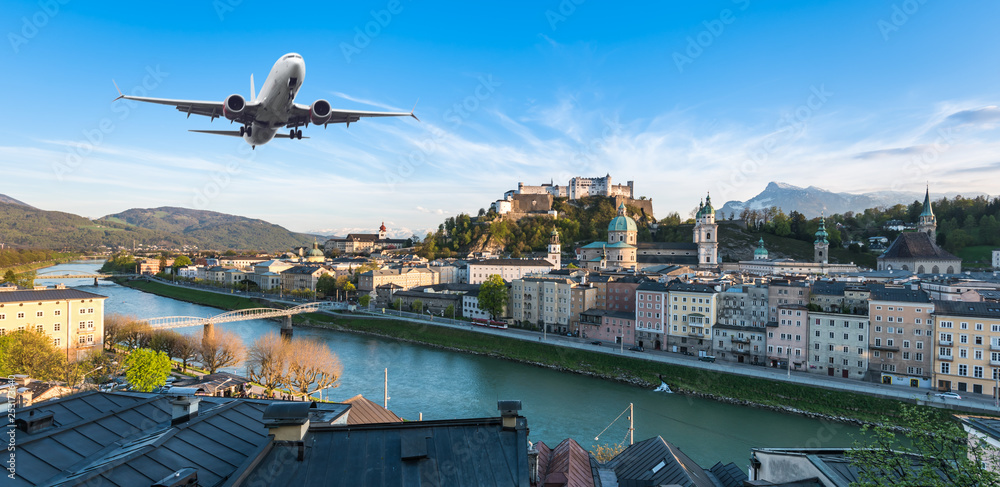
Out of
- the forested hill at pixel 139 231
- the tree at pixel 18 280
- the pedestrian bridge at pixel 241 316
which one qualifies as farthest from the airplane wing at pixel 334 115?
the forested hill at pixel 139 231

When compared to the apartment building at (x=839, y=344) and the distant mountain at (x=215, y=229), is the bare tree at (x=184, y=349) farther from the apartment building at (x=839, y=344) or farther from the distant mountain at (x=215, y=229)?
the distant mountain at (x=215, y=229)

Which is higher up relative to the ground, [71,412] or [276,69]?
[276,69]

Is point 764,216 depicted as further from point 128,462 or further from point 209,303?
point 128,462

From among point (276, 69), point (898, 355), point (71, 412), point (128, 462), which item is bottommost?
point (898, 355)

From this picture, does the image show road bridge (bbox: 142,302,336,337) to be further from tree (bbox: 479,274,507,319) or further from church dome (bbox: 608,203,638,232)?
church dome (bbox: 608,203,638,232)

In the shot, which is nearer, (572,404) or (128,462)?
(128,462)

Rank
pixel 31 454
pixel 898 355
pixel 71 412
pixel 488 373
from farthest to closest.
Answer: pixel 488 373
pixel 898 355
pixel 71 412
pixel 31 454

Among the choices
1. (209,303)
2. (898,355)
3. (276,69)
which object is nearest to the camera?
(276,69)

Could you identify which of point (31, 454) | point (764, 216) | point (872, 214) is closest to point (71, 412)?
point (31, 454)
